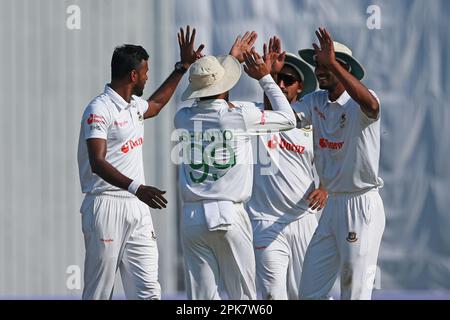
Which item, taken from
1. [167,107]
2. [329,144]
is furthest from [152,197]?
[167,107]

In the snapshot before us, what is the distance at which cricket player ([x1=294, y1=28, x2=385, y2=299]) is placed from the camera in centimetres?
1081

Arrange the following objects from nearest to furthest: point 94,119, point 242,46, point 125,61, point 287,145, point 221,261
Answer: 1. point 221,261
2. point 94,119
3. point 125,61
4. point 242,46
5. point 287,145

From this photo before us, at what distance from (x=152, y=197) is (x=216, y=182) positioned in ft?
1.44

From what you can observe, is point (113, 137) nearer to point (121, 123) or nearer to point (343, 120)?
point (121, 123)

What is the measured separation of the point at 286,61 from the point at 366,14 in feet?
8.78

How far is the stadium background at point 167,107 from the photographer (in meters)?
14.6

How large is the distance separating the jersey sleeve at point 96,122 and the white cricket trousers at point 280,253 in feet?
5.43

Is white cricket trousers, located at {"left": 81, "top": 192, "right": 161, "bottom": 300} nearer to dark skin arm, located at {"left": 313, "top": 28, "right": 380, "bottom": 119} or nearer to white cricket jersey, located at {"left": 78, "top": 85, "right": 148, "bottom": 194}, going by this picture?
white cricket jersey, located at {"left": 78, "top": 85, "right": 148, "bottom": 194}

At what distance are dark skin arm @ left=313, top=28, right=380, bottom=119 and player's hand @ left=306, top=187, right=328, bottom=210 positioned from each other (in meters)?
1.45

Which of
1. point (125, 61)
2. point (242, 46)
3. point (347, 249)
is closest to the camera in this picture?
point (347, 249)

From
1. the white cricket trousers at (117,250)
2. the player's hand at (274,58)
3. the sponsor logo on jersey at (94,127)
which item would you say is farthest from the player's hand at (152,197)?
the player's hand at (274,58)

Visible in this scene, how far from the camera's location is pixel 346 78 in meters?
10.6
